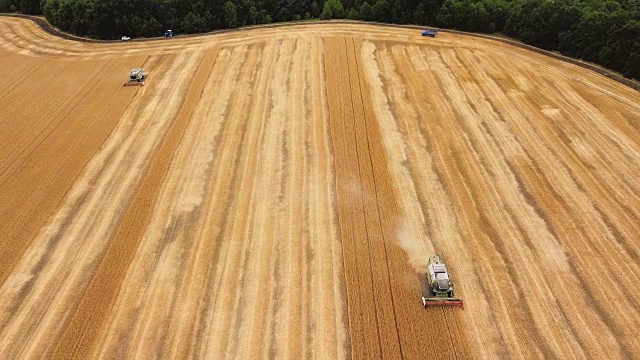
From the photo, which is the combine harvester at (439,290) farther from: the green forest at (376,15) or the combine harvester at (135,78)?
the green forest at (376,15)

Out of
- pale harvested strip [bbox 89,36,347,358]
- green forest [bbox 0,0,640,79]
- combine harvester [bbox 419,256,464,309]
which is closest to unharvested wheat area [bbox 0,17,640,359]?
pale harvested strip [bbox 89,36,347,358]

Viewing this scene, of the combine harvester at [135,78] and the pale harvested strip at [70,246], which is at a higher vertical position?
the combine harvester at [135,78]

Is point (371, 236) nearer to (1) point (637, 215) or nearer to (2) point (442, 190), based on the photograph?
(2) point (442, 190)

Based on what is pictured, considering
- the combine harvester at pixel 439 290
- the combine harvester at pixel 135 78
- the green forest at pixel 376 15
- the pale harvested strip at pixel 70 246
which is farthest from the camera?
the green forest at pixel 376 15

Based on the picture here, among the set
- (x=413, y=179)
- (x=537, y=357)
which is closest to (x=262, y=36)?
(x=413, y=179)

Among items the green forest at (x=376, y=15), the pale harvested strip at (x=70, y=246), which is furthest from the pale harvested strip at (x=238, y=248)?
the green forest at (x=376, y=15)
